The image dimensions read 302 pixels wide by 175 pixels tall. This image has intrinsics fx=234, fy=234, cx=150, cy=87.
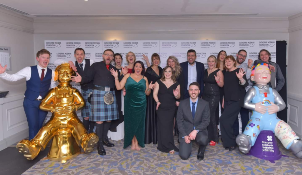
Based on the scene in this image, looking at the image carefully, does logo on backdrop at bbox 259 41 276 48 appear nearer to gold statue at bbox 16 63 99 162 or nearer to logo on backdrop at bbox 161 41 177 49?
logo on backdrop at bbox 161 41 177 49

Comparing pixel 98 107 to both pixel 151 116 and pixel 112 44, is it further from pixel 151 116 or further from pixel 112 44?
pixel 112 44

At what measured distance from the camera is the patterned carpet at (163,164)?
3090 millimetres

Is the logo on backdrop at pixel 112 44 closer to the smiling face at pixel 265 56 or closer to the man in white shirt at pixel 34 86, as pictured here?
the man in white shirt at pixel 34 86

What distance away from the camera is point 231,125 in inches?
150

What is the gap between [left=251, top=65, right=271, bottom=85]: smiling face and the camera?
352 cm

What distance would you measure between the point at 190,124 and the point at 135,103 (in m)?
0.91

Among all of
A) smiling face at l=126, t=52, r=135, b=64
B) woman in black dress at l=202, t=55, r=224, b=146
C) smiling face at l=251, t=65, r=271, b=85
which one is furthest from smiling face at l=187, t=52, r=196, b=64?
smiling face at l=251, t=65, r=271, b=85

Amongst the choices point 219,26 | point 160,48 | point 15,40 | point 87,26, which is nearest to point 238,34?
point 219,26

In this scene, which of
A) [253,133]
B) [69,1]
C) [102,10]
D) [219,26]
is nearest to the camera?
[253,133]

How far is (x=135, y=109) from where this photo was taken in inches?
147

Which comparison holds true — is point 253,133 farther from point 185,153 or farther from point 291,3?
point 291,3

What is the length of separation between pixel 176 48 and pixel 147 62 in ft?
2.30

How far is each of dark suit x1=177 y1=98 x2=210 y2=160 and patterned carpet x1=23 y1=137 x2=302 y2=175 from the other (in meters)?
A: 0.18

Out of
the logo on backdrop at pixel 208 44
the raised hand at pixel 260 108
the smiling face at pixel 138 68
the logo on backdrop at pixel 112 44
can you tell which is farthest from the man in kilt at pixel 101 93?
the raised hand at pixel 260 108
